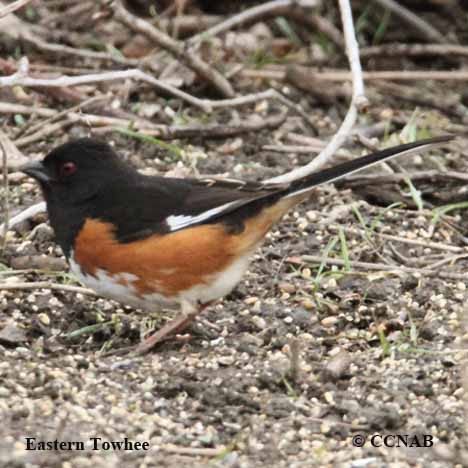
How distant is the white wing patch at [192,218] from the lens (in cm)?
423

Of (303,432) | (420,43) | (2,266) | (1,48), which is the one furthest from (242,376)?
(420,43)

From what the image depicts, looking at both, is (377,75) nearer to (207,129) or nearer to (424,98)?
Answer: (424,98)

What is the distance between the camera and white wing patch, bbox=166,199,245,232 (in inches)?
167

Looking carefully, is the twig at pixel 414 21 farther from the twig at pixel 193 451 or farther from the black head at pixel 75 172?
the twig at pixel 193 451

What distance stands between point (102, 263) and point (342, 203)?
162cm

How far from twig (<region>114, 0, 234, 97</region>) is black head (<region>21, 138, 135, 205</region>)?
1.59m

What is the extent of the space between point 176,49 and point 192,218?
209 centimetres

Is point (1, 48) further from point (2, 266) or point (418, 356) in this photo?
point (418, 356)

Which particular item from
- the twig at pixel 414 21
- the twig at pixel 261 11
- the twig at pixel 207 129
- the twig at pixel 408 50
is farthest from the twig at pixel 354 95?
the twig at pixel 414 21

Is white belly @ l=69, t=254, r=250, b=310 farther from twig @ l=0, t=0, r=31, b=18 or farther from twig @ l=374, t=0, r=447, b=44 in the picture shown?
twig @ l=374, t=0, r=447, b=44

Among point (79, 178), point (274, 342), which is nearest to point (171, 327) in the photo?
point (274, 342)

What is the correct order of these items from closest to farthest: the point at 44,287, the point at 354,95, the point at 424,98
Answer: the point at 44,287
the point at 354,95
the point at 424,98

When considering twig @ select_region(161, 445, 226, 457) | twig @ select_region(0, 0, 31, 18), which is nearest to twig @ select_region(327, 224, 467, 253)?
twig @ select_region(0, 0, 31, 18)

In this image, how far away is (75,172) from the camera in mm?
4379
